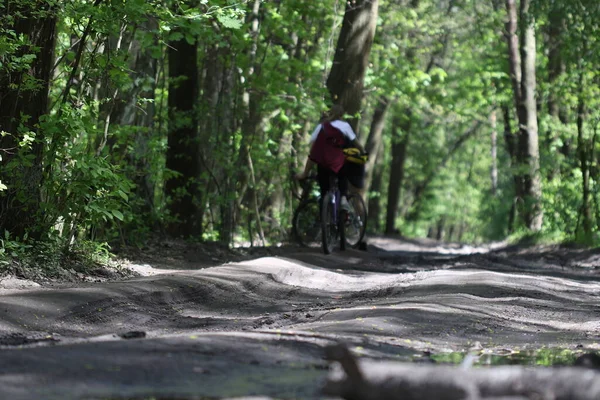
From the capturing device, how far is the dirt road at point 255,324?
4.28 meters

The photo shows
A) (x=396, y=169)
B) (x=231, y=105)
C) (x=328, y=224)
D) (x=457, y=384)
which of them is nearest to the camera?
(x=457, y=384)

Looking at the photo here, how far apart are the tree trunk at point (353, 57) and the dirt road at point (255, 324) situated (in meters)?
5.88

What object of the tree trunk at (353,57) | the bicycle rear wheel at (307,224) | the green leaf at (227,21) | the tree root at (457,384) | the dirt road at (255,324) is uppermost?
the tree trunk at (353,57)

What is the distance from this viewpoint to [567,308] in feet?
28.5

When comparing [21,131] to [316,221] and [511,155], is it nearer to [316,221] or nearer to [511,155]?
[316,221]

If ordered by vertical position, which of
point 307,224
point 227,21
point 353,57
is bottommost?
point 307,224

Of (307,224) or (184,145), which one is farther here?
(307,224)

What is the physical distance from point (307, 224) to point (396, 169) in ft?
77.9

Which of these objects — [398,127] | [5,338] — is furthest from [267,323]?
[398,127]

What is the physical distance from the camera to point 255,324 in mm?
6965

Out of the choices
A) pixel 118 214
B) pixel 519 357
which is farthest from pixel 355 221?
pixel 519 357

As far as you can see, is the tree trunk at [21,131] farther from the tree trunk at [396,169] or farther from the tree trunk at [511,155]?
the tree trunk at [396,169]

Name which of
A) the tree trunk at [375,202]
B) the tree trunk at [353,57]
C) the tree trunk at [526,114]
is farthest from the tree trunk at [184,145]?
the tree trunk at [375,202]

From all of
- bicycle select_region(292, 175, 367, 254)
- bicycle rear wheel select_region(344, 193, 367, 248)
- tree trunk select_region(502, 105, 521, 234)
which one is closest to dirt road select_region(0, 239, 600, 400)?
bicycle rear wheel select_region(344, 193, 367, 248)
